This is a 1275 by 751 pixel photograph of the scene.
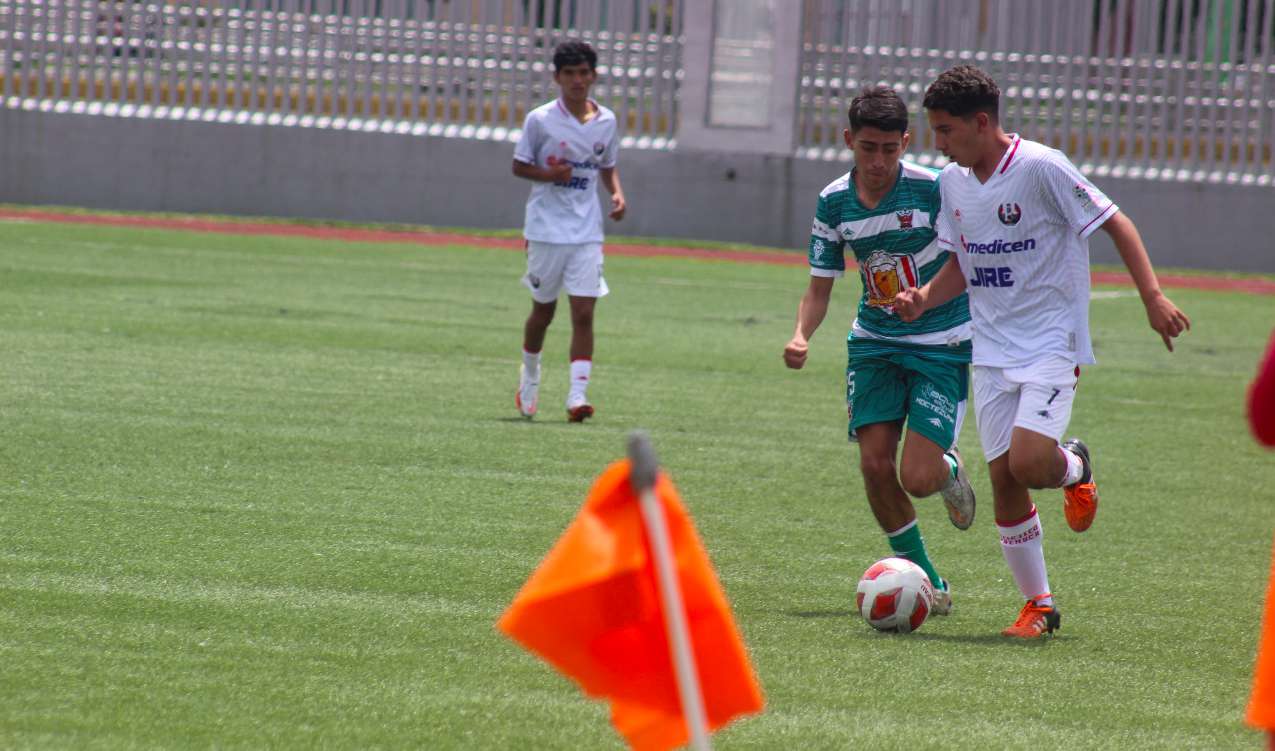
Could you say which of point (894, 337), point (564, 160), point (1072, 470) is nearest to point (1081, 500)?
point (1072, 470)

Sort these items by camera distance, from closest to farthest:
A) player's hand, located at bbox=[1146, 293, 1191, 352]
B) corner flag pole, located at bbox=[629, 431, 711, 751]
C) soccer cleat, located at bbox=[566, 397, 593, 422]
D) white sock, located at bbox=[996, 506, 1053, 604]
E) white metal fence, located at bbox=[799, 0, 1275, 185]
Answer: corner flag pole, located at bbox=[629, 431, 711, 751], player's hand, located at bbox=[1146, 293, 1191, 352], white sock, located at bbox=[996, 506, 1053, 604], soccer cleat, located at bbox=[566, 397, 593, 422], white metal fence, located at bbox=[799, 0, 1275, 185]

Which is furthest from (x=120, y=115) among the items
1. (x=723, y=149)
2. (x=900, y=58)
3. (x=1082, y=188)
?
(x=1082, y=188)

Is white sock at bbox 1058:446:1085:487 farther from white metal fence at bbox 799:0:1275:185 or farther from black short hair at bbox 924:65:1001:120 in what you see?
white metal fence at bbox 799:0:1275:185

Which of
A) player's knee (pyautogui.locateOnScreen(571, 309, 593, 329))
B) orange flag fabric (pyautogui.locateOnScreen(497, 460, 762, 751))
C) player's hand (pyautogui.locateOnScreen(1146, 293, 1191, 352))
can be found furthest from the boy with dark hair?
player's knee (pyautogui.locateOnScreen(571, 309, 593, 329))

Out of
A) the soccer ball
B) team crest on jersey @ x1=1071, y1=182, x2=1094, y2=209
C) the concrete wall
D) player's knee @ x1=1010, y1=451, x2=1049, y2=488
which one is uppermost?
team crest on jersey @ x1=1071, y1=182, x2=1094, y2=209

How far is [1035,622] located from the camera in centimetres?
594

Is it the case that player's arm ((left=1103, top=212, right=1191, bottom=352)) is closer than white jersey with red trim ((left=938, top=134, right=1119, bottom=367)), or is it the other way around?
player's arm ((left=1103, top=212, right=1191, bottom=352))

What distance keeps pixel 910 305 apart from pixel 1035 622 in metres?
1.14

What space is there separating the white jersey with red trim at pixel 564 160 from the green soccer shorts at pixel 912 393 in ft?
14.9

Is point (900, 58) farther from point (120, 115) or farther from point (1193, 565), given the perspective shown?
point (1193, 565)

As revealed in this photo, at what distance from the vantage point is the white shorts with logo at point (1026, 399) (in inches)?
233

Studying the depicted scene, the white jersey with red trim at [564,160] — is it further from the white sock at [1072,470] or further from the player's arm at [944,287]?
the white sock at [1072,470]

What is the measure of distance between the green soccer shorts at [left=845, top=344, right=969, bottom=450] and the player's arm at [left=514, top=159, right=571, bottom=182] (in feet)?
14.6

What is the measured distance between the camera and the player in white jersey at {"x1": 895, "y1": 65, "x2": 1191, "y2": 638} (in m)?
5.90
